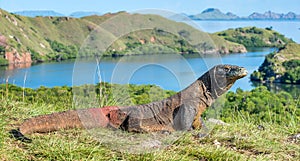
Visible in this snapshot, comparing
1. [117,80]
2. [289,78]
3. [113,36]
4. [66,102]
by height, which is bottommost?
[289,78]

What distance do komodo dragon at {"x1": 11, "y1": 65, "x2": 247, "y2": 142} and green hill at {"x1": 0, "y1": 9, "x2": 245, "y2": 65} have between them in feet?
1.70

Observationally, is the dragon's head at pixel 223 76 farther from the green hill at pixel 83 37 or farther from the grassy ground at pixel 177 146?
the grassy ground at pixel 177 146

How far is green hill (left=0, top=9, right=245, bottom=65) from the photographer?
→ 526 cm

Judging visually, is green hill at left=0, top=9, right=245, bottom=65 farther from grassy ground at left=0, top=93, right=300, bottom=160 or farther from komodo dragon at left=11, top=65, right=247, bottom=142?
grassy ground at left=0, top=93, right=300, bottom=160

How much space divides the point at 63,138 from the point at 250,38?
163m

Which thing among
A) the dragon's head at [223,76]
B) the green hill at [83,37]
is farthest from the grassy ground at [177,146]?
the green hill at [83,37]

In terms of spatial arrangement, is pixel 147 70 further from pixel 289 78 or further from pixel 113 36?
pixel 289 78

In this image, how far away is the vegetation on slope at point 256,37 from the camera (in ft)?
514

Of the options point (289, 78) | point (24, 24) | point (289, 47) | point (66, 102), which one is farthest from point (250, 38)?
point (66, 102)

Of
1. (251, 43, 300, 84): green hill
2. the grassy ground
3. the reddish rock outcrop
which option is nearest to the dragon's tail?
the grassy ground

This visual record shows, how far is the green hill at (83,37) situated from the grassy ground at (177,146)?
123cm

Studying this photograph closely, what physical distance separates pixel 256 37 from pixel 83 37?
7985 centimetres

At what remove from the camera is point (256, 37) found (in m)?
163

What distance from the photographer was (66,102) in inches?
281
